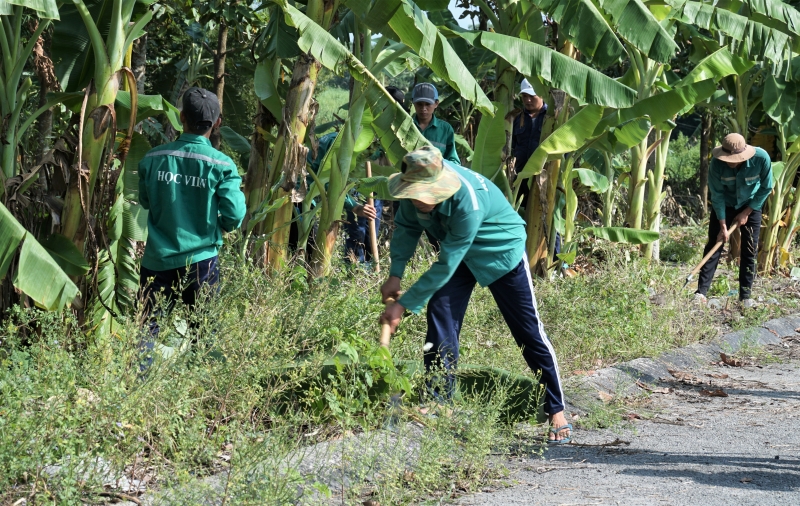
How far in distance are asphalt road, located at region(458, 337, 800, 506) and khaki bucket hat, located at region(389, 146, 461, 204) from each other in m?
1.52

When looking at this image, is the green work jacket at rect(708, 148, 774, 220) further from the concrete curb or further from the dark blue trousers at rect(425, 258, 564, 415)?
the dark blue trousers at rect(425, 258, 564, 415)

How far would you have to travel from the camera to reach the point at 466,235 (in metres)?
5.05

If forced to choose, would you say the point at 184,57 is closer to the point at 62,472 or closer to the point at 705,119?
the point at 705,119

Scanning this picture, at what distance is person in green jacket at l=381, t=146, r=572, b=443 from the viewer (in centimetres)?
491

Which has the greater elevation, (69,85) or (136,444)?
(69,85)

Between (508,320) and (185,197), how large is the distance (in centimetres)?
211

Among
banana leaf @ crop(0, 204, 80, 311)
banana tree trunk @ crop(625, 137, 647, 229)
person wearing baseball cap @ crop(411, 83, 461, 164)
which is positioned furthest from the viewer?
banana tree trunk @ crop(625, 137, 647, 229)

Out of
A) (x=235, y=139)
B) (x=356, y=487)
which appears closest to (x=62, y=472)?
(x=356, y=487)

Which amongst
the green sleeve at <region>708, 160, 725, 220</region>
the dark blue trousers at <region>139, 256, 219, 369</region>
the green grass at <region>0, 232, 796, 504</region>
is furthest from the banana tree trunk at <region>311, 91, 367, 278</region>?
the green sleeve at <region>708, 160, 725, 220</region>

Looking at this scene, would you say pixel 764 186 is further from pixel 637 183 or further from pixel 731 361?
pixel 731 361

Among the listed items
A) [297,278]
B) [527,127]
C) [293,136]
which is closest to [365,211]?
[293,136]

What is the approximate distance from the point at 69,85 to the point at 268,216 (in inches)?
80.6

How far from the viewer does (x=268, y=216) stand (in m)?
7.99

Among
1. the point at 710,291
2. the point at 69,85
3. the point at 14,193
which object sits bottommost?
the point at 710,291
